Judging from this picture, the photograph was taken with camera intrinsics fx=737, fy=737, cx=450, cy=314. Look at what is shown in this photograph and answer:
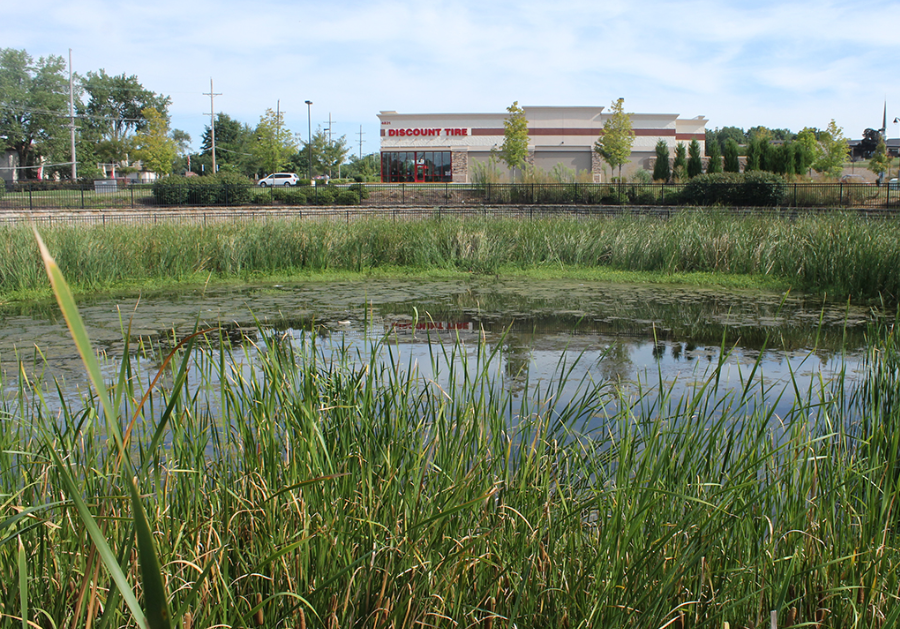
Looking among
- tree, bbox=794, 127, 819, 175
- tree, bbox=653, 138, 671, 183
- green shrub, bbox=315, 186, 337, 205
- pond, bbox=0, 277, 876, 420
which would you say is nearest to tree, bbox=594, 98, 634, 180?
tree, bbox=653, 138, 671, 183

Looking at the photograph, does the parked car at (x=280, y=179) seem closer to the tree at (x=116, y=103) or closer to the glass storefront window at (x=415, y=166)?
the glass storefront window at (x=415, y=166)

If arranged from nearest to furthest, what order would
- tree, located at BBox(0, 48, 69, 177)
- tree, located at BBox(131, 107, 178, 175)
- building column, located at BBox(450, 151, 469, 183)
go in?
1. tree, located at BBox(131, 107, 178, 175)
2. building column, located at BBox(450, 151, 469, 183)
3. tree, located at BBox(0, 48, 69, 177)

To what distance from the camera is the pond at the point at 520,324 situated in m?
6.77

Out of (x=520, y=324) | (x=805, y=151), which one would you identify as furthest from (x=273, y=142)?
(x=520, y=324)

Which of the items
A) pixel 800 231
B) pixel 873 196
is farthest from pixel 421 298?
pixel 873 196

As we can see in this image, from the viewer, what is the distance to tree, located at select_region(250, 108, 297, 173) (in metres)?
47.2

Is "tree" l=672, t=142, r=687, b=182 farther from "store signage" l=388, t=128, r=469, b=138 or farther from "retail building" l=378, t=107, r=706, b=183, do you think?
"store signage" l=388, t=128, r=469, b=138

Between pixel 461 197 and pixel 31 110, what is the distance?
42539mm

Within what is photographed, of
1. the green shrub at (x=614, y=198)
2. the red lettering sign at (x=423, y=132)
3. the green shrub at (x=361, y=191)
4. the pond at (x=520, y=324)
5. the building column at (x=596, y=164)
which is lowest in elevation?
the pond at (x=520, y=324)

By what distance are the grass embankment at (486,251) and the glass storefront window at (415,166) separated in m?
31.6

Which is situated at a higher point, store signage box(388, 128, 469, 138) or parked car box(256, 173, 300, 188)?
store signage box(388, 128, 469, 138)

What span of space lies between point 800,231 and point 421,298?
7.07 m

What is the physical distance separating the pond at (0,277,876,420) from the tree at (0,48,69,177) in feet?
176

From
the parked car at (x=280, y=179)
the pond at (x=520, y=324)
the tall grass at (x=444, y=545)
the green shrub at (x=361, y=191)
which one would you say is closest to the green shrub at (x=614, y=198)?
the green shrub at (x=361, y=191)
